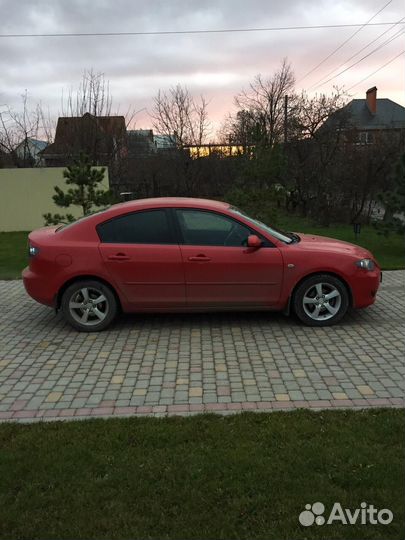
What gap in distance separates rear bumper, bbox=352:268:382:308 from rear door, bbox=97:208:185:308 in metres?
2.08

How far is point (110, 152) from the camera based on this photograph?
74.4 ft

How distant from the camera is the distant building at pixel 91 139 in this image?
21.9 meters

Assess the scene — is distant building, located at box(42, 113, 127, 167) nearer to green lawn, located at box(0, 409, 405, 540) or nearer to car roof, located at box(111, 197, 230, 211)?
car roof, located at box(111, 197, 230, 211)

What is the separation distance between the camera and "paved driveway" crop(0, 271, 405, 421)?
4.12 meters

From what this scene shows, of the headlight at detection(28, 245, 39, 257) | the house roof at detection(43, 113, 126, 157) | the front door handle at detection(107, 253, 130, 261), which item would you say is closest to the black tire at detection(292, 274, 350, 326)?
the front door handle at detection(107, 253, 130, 261)

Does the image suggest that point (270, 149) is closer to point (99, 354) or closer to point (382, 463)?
point (99, 354)

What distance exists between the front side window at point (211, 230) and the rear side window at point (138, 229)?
0.21 metres

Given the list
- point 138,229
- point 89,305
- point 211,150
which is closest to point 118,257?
point 138,229

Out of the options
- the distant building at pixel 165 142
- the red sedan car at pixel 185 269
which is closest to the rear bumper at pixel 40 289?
the red sedan car at pixel 185 269

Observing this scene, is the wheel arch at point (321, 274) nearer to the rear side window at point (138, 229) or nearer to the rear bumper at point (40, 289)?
the rear side window at point (138, 229)

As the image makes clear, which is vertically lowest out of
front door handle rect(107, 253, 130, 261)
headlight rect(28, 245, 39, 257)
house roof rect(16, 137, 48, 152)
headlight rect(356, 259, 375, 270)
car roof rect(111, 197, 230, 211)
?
headlight rect(356, 259, 375, 270)

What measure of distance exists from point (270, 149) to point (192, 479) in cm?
994

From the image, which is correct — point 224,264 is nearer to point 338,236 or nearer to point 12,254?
point 12,254

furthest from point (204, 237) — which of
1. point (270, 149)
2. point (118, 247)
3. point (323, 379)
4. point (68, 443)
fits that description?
point (270, 149)
